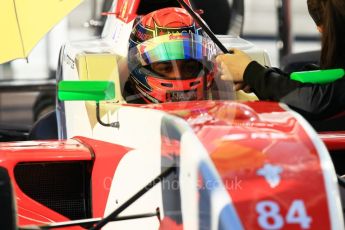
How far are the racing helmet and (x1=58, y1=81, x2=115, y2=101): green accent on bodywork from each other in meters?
0.40

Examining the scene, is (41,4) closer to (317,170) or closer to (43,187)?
(43,187)

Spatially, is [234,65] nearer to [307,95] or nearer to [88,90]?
[307,95]

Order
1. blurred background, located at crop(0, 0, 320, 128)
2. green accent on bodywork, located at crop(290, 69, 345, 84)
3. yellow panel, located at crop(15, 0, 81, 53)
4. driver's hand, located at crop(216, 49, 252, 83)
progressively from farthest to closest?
blurred background, located at crop(0, 0, 320, 128)
yellow panel, located at crop(15, 0, 81, 53)
driver's hand, located at crop(216, 49, 252, 83)
green accent on bodywork, located at crop(290, 69, 345, 84)

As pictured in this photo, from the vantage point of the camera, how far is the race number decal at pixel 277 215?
2.61 metres

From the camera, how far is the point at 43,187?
3.77 m

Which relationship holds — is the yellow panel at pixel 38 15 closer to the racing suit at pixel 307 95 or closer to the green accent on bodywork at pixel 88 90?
the green accent on bodywork at pixel 88 90

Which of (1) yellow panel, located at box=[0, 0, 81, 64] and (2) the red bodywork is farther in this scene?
(1) yellow panel, located at box=[0, 0, 81, 64]

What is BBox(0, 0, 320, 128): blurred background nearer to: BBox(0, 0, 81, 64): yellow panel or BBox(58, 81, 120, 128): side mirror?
BBox(0, 0, 81, 64): yellow panel

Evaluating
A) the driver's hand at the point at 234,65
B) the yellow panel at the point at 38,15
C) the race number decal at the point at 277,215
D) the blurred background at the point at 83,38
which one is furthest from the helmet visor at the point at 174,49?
the blurred background at the point at 83,38

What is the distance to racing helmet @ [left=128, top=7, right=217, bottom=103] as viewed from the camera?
3695 mm

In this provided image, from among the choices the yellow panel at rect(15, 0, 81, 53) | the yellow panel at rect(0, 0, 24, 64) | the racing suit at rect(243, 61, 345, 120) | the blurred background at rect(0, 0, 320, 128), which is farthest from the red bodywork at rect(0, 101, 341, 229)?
the blurred background at rect(0, 0, 320, 128)

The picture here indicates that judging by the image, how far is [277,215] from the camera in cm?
262

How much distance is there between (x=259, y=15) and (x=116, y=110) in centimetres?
1205

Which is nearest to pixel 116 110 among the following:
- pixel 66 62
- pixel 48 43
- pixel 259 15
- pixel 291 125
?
pixel 291 125
